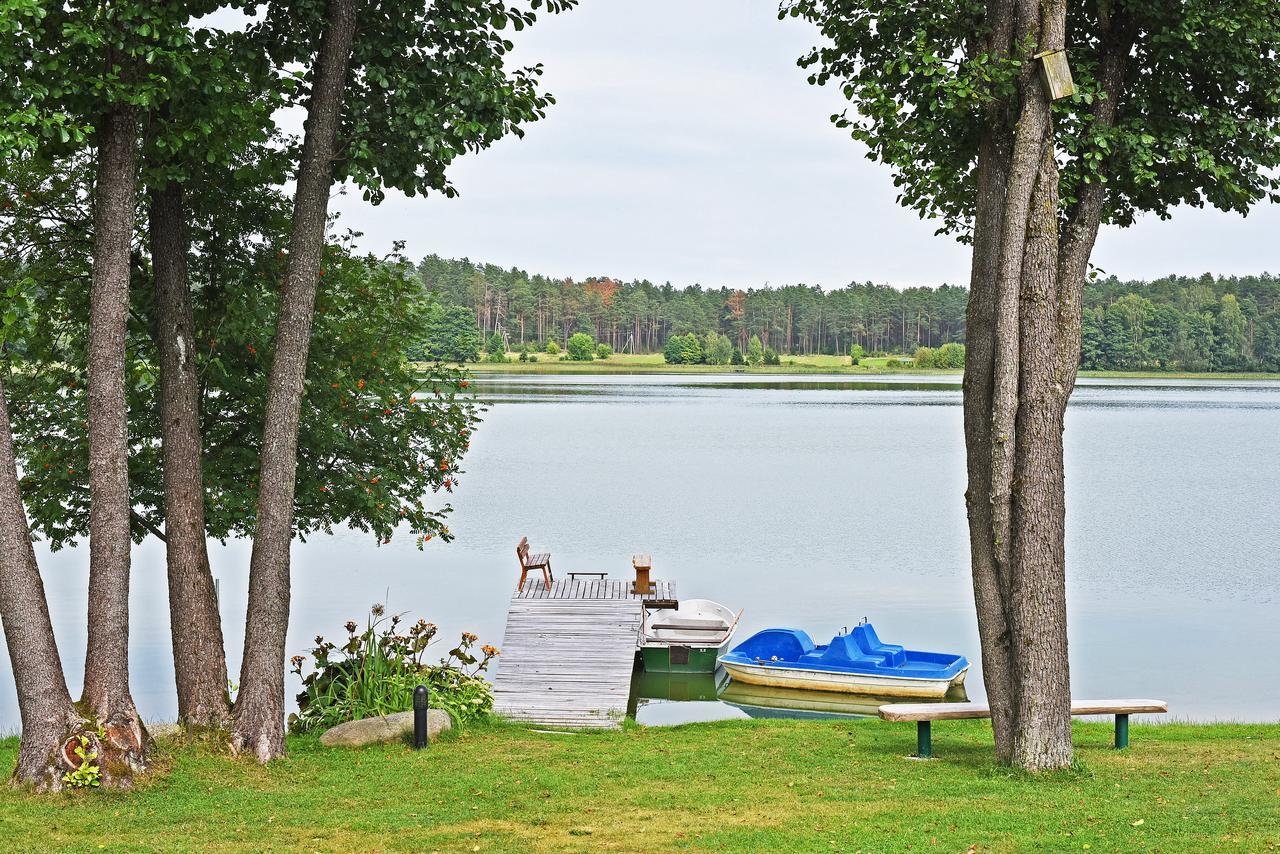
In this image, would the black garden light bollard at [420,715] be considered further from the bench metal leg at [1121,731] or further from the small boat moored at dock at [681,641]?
the small boat moored at dock at [681,641]

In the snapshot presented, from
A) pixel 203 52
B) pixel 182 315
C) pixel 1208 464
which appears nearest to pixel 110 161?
pixel 203 52

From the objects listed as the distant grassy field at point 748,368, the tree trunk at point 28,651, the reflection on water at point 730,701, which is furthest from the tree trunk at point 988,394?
the distant grassy field at point 748,368

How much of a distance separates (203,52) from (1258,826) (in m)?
8.42

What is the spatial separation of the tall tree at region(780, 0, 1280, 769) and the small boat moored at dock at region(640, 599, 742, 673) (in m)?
9.49

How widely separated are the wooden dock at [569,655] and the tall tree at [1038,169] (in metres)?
6.29

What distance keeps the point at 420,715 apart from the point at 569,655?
17.0 feet

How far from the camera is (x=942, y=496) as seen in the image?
3653 cm

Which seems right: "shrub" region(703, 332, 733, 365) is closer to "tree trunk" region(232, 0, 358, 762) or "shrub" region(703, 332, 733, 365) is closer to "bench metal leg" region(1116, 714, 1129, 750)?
"bench metal leg" region(1116, 714, 1129, 750)

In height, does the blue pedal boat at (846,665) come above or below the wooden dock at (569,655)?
below

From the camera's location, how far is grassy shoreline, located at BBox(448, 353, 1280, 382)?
125 metres

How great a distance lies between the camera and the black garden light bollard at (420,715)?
1028 centimetres

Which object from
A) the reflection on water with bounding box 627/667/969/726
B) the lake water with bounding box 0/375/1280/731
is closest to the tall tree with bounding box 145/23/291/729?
the lake water with bounding box 0/375/1280/731

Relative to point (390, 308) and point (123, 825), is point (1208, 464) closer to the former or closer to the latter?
point (390, 308)

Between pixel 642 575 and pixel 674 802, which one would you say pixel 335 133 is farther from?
pixel 642 575
